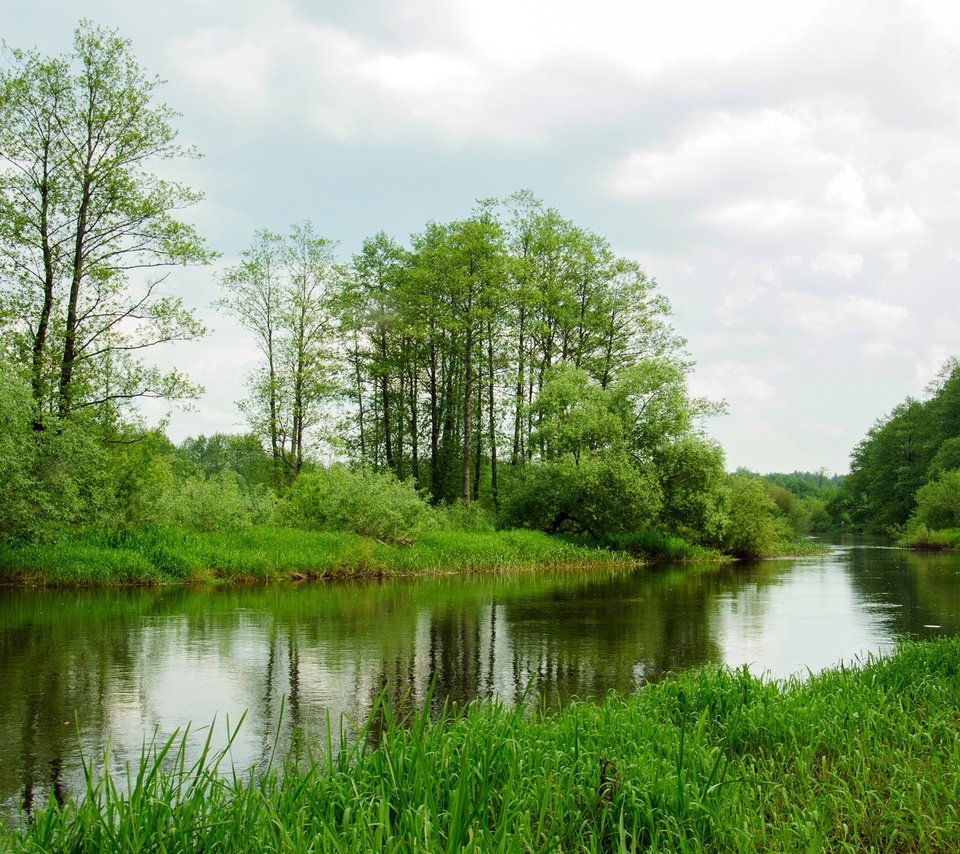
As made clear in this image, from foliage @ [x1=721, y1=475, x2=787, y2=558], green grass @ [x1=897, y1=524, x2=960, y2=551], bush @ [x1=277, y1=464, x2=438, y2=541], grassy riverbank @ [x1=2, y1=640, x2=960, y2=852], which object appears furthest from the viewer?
green grass @ [x1=897, y1=524, x2=960, y2=551]

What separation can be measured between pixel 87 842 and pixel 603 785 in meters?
2.90

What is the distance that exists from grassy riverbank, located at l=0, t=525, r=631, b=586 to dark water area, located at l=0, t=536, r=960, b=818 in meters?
1.06

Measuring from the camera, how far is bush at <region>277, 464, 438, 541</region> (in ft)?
91.0

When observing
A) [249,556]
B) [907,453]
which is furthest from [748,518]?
[907,453]

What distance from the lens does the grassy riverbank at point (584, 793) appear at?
3.74 metres

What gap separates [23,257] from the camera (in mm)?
22156

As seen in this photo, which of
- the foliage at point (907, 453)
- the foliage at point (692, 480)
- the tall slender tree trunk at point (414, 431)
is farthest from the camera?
the foliage at point (907, 453)

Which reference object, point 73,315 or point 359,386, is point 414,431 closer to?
point 359,386

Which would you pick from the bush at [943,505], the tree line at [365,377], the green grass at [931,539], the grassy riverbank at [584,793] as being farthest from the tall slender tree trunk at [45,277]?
the bush at [943,505]

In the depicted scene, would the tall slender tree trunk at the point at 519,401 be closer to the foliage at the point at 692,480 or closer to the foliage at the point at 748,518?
the foliage at the point at 692,480

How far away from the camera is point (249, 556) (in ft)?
77.0

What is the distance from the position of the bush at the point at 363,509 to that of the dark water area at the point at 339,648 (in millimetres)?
3942

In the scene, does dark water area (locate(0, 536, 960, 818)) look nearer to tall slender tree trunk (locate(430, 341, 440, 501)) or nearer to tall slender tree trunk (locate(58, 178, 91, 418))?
tall slender tree trunk (locate(58, 178, 91, 418))

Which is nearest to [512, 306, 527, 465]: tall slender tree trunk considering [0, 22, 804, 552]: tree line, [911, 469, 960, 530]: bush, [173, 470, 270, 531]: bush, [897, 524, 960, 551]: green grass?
[0, 22, 804, 552]: tree line
